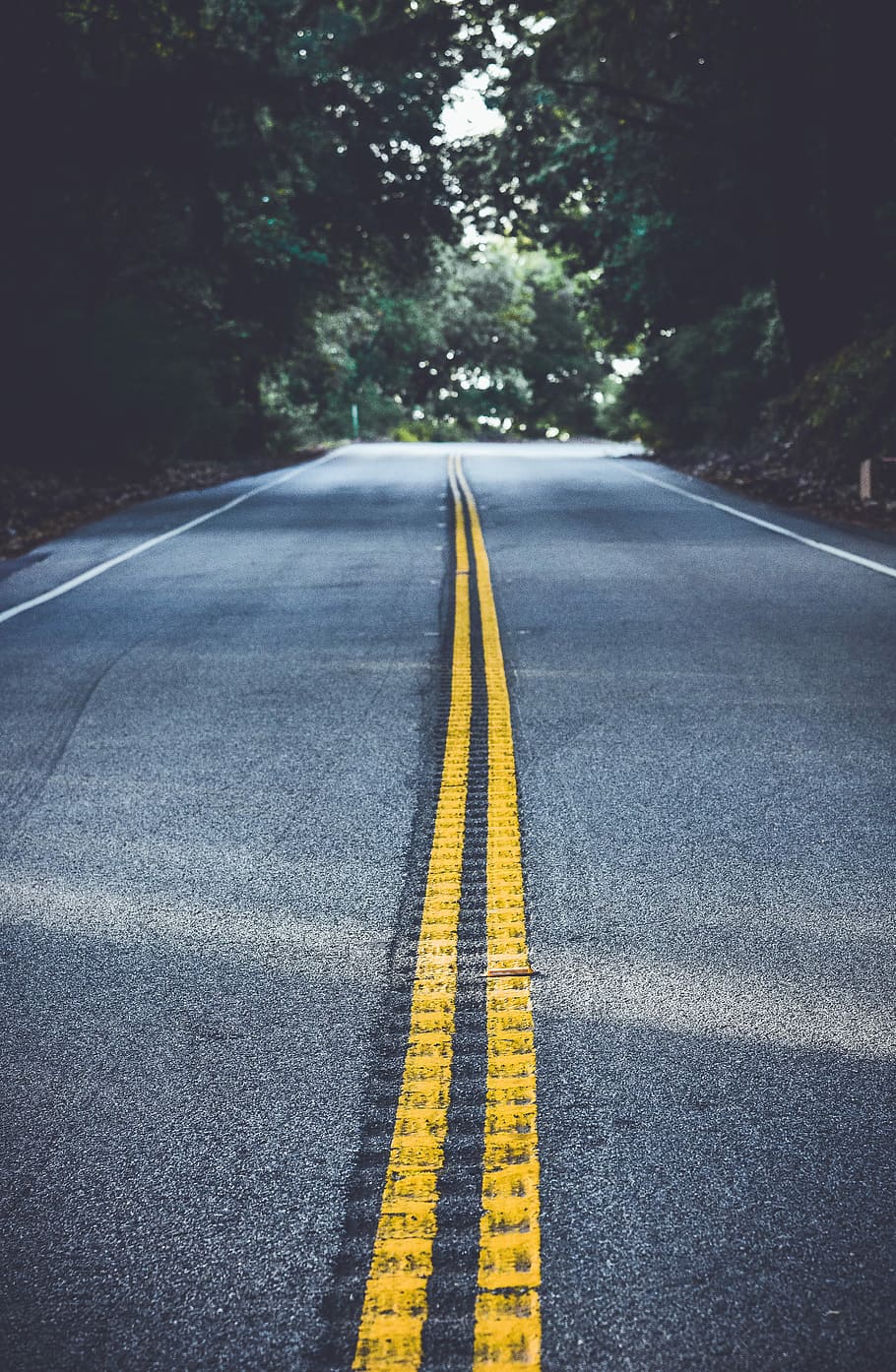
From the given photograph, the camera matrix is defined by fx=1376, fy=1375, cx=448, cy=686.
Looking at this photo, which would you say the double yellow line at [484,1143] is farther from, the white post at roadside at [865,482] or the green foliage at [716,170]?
the green foliage at [716,170]

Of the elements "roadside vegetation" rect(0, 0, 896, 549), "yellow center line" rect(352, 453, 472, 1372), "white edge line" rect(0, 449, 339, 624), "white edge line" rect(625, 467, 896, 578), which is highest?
"roadside vegetation" rect(0, 0, 896, 549)

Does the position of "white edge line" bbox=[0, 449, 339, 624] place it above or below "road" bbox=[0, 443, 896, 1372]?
below

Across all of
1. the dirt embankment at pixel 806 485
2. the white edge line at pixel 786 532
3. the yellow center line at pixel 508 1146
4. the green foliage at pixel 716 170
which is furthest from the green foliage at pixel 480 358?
the yellow center line at pixel 508 1146

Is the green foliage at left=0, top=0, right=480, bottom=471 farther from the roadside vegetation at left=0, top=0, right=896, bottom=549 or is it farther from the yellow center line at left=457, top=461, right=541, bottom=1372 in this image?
the yellow center line at left=457, top=461, right=541, bottom=1372

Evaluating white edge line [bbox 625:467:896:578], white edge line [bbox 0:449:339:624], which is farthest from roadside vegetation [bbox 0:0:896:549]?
white edge line [bbox 0:449:339:624]

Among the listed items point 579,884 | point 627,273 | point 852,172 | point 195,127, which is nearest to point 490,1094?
point 579,884

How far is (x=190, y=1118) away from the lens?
121 inches

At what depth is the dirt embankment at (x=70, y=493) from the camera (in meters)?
17.8

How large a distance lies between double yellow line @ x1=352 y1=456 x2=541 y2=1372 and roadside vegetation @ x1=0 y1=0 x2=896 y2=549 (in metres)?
13.4

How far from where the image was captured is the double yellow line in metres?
2.36

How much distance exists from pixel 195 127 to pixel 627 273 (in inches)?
472

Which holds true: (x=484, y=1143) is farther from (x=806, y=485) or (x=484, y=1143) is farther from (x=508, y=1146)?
(x=806, y=485)

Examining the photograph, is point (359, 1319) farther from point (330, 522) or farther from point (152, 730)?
point (330, 522)

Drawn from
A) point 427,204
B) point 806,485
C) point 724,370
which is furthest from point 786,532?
point 427,204
